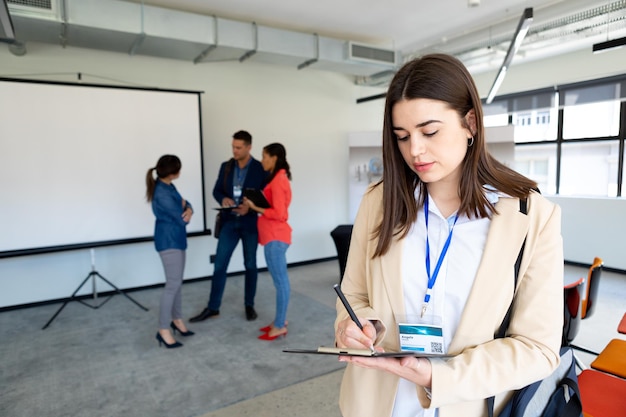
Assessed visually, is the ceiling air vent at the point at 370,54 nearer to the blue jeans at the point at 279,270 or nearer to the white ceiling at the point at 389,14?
the white ceiling at the point at 389,14

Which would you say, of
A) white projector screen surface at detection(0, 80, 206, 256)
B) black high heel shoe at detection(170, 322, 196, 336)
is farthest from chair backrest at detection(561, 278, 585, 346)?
white projector screen surface at detection(0, 80, 206, 256)

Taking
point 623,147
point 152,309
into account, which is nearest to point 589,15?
point 623,147

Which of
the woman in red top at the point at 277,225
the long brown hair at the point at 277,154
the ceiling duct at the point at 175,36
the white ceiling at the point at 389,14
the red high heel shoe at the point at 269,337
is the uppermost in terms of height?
the white ceiling at the point at 389,14

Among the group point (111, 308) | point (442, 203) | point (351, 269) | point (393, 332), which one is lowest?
point (111, 308)

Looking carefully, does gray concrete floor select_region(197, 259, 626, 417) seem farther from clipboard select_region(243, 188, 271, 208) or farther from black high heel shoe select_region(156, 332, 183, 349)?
clipboard select_region(243, 188, 271, 208)

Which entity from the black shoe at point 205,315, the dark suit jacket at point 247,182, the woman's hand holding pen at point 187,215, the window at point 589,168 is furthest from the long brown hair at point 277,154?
the window at point 589,168

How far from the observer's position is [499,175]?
36.5 inches

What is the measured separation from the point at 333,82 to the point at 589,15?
3.51 metres

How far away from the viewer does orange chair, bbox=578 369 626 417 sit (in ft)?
4.92

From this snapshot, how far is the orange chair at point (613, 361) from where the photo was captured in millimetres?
1806

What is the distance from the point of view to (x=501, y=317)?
0.86 metres

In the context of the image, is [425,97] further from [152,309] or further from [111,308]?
[111,308]

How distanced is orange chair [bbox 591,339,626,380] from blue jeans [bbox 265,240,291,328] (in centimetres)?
227

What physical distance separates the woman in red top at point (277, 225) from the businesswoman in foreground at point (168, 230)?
24.8 inches
